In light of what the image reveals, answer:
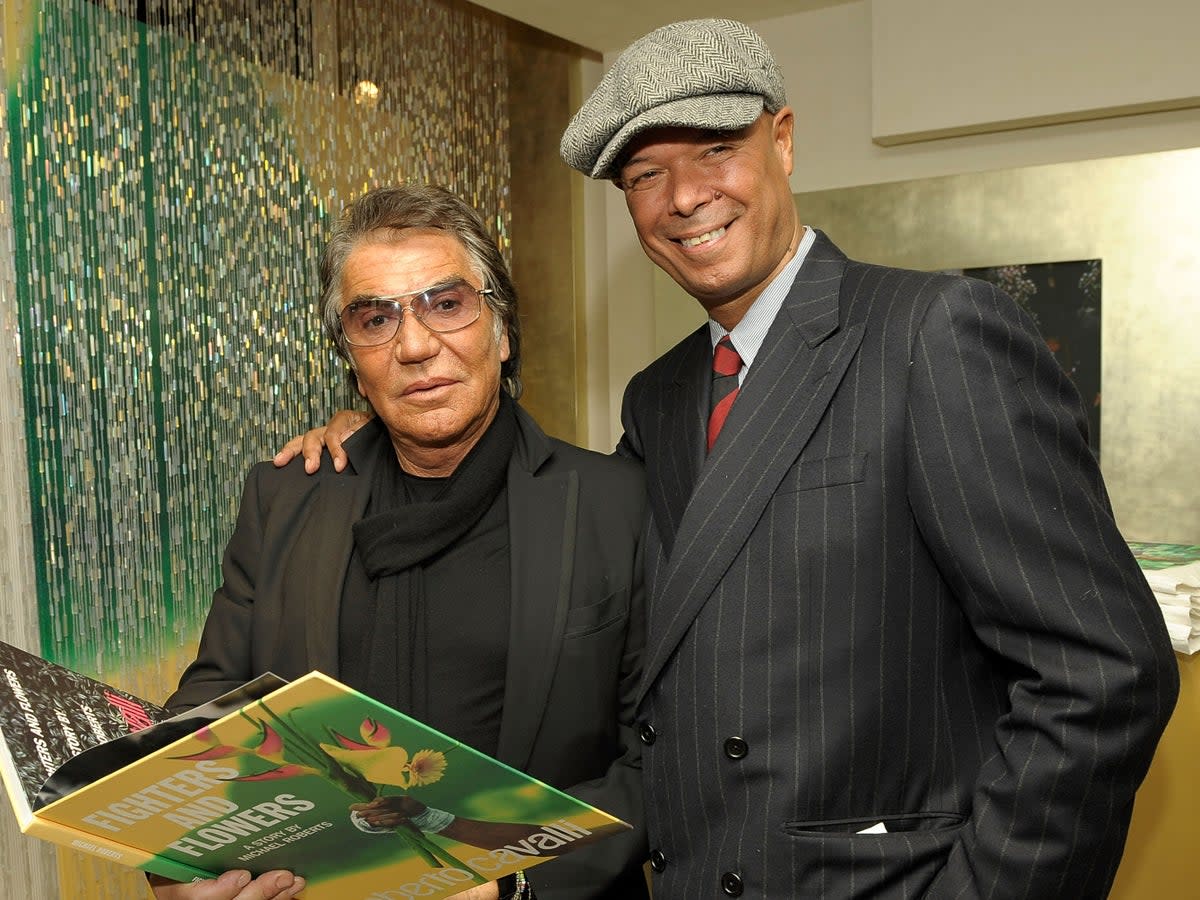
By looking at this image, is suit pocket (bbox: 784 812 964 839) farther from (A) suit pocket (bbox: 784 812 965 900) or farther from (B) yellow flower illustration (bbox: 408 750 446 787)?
(B) yellow flower illustration (bbox: 408 750 446 787)

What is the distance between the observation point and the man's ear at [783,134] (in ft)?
4.94

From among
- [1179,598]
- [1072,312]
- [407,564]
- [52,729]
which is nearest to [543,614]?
[407,564]

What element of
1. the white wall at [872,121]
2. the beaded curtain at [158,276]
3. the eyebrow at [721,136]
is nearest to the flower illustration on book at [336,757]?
the eyebrow at [721,136]

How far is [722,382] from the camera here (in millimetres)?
1498

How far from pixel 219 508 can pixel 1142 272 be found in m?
2.36

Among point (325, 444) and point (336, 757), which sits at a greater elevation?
point (325, 444)

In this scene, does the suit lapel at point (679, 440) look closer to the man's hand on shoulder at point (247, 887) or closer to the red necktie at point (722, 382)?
the red necktie at point (722, 382)

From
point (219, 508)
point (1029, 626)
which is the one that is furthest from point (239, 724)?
point (219, 508)

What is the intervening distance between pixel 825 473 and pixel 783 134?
54 cm

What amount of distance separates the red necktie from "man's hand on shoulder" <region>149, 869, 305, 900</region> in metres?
0.73

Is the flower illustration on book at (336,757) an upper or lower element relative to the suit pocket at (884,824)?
upper

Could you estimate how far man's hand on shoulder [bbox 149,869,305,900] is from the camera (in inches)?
45.2

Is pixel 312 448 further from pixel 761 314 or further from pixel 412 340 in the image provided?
pixel 761 314

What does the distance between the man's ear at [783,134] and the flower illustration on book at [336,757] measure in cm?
96
